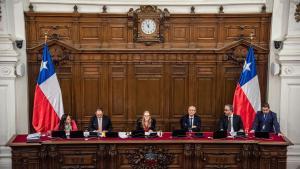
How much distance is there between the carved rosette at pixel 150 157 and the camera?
8875mm

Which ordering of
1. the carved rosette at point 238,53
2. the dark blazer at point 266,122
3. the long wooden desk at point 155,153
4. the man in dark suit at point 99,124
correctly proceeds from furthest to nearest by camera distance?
the carved rosette at point 238,53 → the man in dark suit at point 99,124 → the dark blazer at point 266,122 → the long wooden desk at point 155,153

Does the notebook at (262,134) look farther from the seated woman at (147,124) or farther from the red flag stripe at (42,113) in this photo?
the red flag stripe at (42,113)

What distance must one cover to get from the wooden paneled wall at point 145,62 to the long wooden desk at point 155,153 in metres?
2.09

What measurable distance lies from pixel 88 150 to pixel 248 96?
3.90m

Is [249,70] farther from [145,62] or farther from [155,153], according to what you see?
[155,153]

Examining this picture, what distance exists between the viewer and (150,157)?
350 inches

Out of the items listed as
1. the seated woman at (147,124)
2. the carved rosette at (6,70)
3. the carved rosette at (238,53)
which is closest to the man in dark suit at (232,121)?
the carved rosette at (238,53)

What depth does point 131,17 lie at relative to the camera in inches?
420

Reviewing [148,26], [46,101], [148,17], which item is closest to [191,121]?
[148,26]

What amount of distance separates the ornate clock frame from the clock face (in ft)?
0.17

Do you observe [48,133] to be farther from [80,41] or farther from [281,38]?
[281,38]

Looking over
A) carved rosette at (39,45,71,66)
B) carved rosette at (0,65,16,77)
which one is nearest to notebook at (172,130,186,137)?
carved rosette at (39,45,71,66)

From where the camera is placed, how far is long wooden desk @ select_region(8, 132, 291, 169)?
28.7ft

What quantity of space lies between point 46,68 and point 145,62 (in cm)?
228
